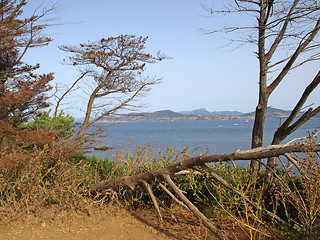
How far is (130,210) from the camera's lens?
496 cm

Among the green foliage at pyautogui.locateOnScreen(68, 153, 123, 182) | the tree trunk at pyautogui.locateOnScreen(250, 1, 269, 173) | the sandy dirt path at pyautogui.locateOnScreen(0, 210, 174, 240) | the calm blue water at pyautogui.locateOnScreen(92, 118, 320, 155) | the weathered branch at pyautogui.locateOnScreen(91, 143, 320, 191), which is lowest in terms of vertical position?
the calm blue water at pyautogui.locateOnScreen(92, 118, 320, 155)

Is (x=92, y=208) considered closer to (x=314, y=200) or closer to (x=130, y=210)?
(x=130, y=210)

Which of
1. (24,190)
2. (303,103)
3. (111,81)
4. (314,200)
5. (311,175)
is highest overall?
(111,81)

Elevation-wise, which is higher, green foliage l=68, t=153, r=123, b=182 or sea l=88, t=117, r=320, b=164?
green foliage l=68, t=153, r=123, b=182

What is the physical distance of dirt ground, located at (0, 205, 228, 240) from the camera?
385 centimetres

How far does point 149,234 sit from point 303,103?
341 centimetres

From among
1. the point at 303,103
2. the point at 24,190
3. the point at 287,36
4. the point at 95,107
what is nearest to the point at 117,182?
the point at 24,190

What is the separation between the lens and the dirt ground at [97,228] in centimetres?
385

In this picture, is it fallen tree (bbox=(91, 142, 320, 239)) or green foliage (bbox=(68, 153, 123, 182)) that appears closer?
fallen tree (bbox=(91, 142, 320, 239))

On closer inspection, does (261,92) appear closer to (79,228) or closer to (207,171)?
(207,171)

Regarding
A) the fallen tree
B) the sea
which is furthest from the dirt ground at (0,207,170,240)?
the sea

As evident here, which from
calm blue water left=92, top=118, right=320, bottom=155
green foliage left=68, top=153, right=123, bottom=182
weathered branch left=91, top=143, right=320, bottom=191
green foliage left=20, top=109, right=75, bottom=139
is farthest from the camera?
calm blue water left=92, top=118, right=320, bottom=155

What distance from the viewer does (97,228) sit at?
4094 millimetres

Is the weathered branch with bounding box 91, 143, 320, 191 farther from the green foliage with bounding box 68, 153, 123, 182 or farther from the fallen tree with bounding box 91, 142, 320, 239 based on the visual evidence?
the green foliage with bounding box 68, 153, 123, 182
